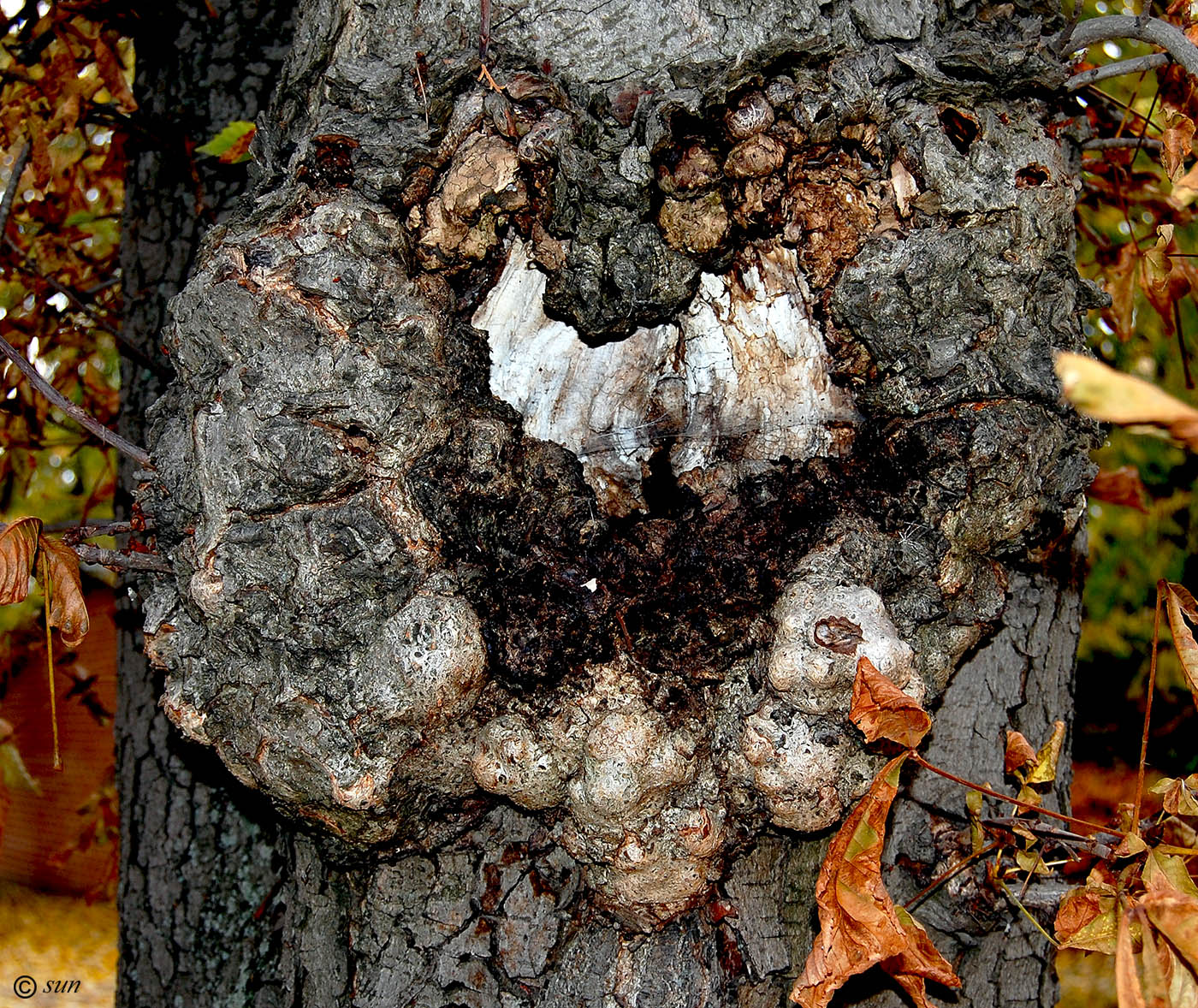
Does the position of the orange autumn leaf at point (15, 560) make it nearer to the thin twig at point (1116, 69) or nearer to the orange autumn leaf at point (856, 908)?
the orange autumn leaf at point (856, 908)

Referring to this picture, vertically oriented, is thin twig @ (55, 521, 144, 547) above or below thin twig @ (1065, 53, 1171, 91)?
below

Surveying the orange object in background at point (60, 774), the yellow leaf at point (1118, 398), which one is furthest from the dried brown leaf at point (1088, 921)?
the orange object in background at point (60, 774)

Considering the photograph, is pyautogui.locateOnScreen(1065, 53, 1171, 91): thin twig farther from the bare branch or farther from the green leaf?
the green leaf

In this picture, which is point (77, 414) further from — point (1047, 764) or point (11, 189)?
point (1047, 764)

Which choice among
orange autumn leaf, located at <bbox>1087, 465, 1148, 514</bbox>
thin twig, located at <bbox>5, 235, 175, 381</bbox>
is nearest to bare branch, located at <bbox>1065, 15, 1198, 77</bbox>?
orange autumn leaf, located at <bbox>1087, 465, 1148, 514</bbox>

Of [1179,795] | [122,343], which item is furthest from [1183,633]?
[122,343]

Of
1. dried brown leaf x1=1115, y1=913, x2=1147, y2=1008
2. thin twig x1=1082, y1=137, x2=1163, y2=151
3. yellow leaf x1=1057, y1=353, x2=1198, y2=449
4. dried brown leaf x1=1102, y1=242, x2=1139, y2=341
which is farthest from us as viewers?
dried brown leaf x1=1102, y1=242, x2=1139, y2=341
